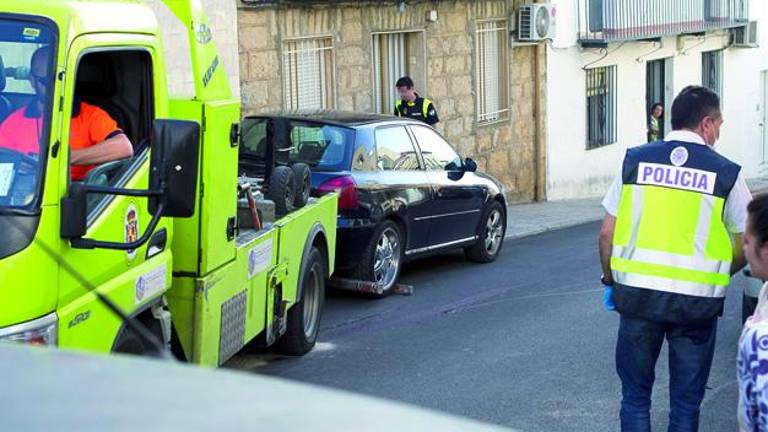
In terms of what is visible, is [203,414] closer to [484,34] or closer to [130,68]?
[130,68]

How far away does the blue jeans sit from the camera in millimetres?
5793

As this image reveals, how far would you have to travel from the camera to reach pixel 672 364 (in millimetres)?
5863

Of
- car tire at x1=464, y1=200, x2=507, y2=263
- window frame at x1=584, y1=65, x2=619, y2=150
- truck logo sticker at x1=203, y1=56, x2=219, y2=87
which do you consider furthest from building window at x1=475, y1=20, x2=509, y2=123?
truck logo sticker at x1=203, y1=56, x2=219, y2=87

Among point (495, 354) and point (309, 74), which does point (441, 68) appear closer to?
point (309, 74)

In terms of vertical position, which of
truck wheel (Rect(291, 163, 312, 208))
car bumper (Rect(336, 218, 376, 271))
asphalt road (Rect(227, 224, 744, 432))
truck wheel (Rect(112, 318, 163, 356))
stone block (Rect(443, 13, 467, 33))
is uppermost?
stone block (Rect(443, 13, 467, 33))

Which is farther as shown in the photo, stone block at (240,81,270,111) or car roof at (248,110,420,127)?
stone block at (240,81,270,111)

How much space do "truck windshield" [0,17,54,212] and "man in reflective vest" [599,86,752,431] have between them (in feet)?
8.00

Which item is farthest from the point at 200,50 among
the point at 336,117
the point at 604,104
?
the point at 604,104

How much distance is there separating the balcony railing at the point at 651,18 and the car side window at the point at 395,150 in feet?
43.1

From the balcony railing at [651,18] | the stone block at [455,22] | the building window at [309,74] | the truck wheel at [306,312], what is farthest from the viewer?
the balcony railing at [651,18]

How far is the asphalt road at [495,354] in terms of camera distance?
763 cm

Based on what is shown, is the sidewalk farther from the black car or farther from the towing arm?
the towing arm

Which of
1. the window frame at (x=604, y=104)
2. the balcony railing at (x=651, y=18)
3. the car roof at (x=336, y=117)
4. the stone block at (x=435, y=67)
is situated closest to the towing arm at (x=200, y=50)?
the car roof at (x=336, y=117)

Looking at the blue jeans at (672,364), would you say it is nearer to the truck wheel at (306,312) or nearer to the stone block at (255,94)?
the truck wheel at (306,312)
